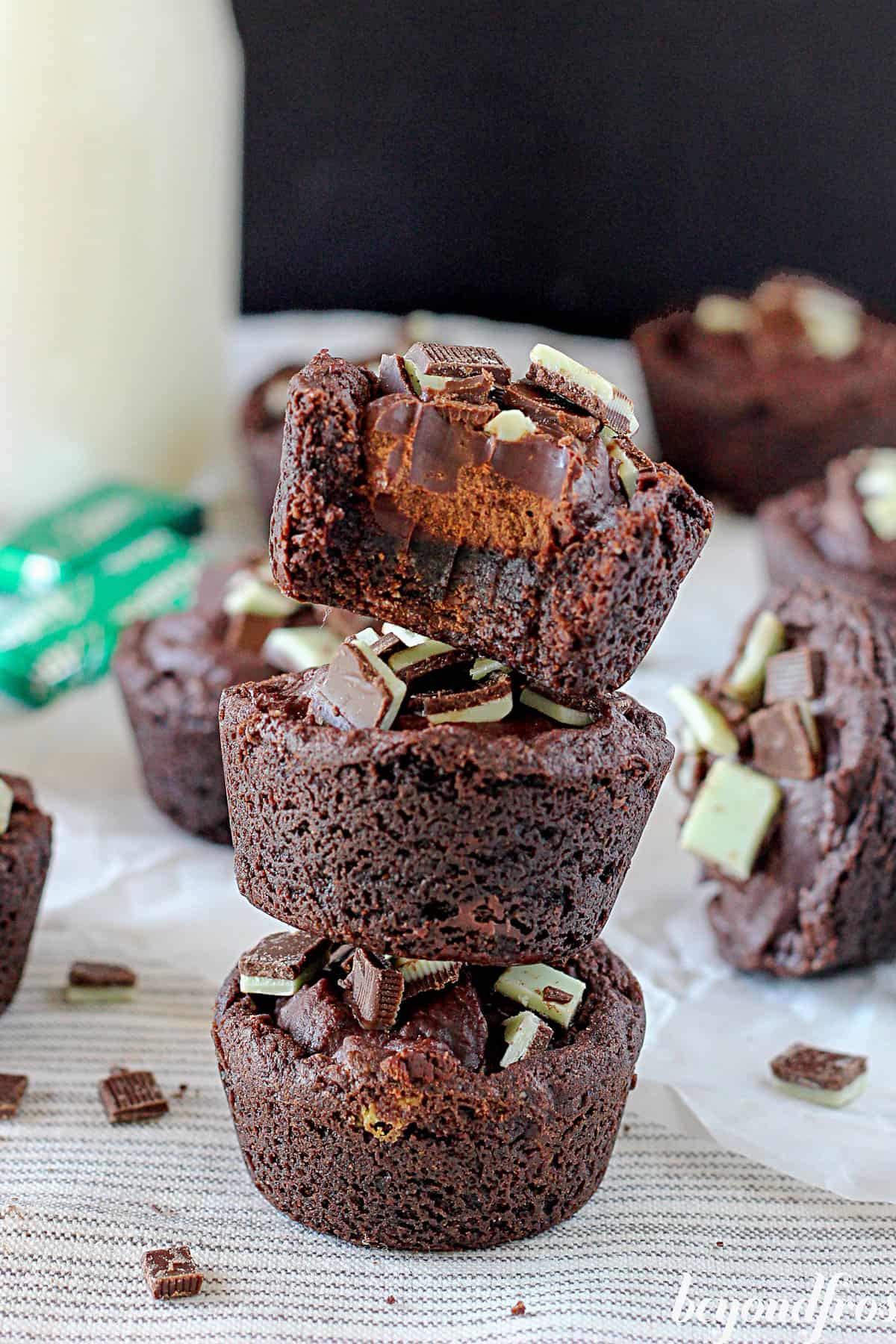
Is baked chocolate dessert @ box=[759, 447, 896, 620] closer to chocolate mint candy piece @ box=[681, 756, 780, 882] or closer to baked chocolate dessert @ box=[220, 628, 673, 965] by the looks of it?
chocolate mint candy piece @ box=[681, 756, 780, 882]

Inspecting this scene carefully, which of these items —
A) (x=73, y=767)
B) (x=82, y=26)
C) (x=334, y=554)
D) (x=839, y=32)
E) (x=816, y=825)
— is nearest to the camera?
(x=334, y=554)

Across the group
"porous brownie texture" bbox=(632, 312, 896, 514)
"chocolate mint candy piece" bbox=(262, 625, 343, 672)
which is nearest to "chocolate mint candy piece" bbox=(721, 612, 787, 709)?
"chocolate mint candy piece" bbox=(262, 625, 343, 672)

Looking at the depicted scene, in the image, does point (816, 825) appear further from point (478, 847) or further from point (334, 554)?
point (334, 554)

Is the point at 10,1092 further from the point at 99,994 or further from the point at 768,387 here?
the point at 768,387

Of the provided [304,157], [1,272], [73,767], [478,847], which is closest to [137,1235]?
[478,847]

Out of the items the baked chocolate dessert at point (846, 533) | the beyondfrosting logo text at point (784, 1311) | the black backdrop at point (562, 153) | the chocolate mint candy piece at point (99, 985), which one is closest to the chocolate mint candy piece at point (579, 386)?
the beyondfrosting logo text at point (784, 1311)

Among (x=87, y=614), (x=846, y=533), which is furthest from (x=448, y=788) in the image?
(x=87, y=614)
